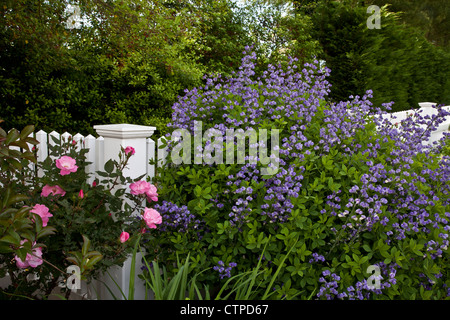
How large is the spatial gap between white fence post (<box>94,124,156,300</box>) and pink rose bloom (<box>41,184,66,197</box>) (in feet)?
1.37

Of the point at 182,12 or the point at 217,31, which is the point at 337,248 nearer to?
the point at 182,12

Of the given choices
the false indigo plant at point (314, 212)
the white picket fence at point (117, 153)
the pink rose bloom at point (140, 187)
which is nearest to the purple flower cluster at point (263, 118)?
the false indigo plant at point (314, 212)

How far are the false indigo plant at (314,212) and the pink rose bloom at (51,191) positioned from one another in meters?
0.60

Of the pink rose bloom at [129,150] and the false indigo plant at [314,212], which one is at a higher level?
the pink rose bloom at [129,150]

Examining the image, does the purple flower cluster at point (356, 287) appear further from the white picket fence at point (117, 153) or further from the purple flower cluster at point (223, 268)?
the white picket fence at point (117, 153)

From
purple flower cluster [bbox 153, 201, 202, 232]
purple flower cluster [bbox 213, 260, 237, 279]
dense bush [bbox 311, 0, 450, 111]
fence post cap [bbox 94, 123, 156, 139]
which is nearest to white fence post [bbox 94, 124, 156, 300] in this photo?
fence post cap [bbox 94, 123, 156, 139]

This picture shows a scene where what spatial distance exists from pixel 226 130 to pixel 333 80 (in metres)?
6.66

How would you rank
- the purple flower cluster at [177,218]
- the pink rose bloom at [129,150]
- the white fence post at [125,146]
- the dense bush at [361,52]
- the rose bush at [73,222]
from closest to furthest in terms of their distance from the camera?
the rose bush at [73,222] < the pink rose bloom at [129,150] < the purple flower cluster at [177,218] < the white fence post at [125,146] < the dense bush at [361,52]

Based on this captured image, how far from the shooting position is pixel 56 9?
4.72 metres

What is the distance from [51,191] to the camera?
7.02ft

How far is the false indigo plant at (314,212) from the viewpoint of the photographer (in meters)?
2.20

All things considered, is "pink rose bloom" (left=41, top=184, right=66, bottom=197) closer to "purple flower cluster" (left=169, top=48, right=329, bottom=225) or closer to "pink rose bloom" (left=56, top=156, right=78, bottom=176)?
"pink rose bloom" (left=56, top=156, right=78, bottom=176)

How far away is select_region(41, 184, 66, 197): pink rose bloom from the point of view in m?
2.14

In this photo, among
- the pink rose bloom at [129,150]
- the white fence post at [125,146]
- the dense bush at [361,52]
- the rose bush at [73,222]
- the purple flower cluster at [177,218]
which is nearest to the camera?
the rose bush at [73,222]
